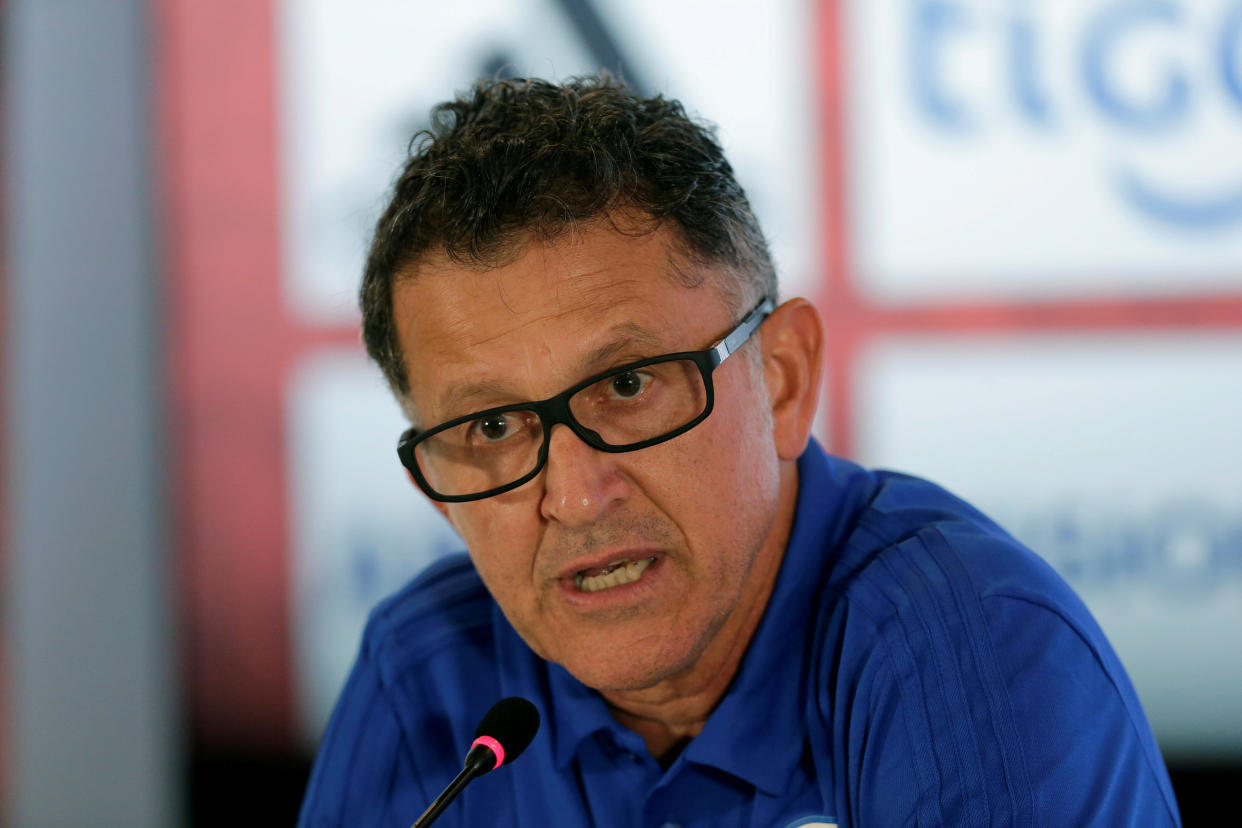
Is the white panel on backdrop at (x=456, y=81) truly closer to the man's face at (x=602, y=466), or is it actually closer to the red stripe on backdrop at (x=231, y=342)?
the red stripe on backdrop at (x=231, y=342)

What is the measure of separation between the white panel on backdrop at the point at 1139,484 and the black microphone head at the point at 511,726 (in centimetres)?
174

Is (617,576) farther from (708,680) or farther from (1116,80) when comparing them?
(1116,80)

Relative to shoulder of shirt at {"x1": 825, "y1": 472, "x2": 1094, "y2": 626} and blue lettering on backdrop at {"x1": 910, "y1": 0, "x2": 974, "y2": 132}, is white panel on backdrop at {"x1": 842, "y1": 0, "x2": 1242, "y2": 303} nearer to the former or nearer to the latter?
blue lettering on backdrop at {"x1": 910, "y1": 0, "x2": 974, "y2": 132}

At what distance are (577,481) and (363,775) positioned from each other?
0.50 m

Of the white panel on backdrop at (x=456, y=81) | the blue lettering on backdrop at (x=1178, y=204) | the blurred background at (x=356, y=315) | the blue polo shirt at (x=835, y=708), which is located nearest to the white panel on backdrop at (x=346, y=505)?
the blurred background at (x=356, y=315)

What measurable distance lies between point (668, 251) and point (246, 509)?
189cm

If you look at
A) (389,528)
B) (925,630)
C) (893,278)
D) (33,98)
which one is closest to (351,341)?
(389,528)

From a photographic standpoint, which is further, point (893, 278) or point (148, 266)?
point (148, 266)

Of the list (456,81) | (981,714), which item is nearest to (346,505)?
(456,81)

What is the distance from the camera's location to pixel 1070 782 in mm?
805

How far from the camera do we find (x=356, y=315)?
257cm

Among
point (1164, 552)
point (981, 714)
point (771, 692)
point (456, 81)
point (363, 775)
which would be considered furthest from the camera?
point (456, 81)

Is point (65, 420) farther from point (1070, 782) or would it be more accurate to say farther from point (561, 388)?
point (1070, 782)

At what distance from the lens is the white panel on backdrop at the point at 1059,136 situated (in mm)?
2400
